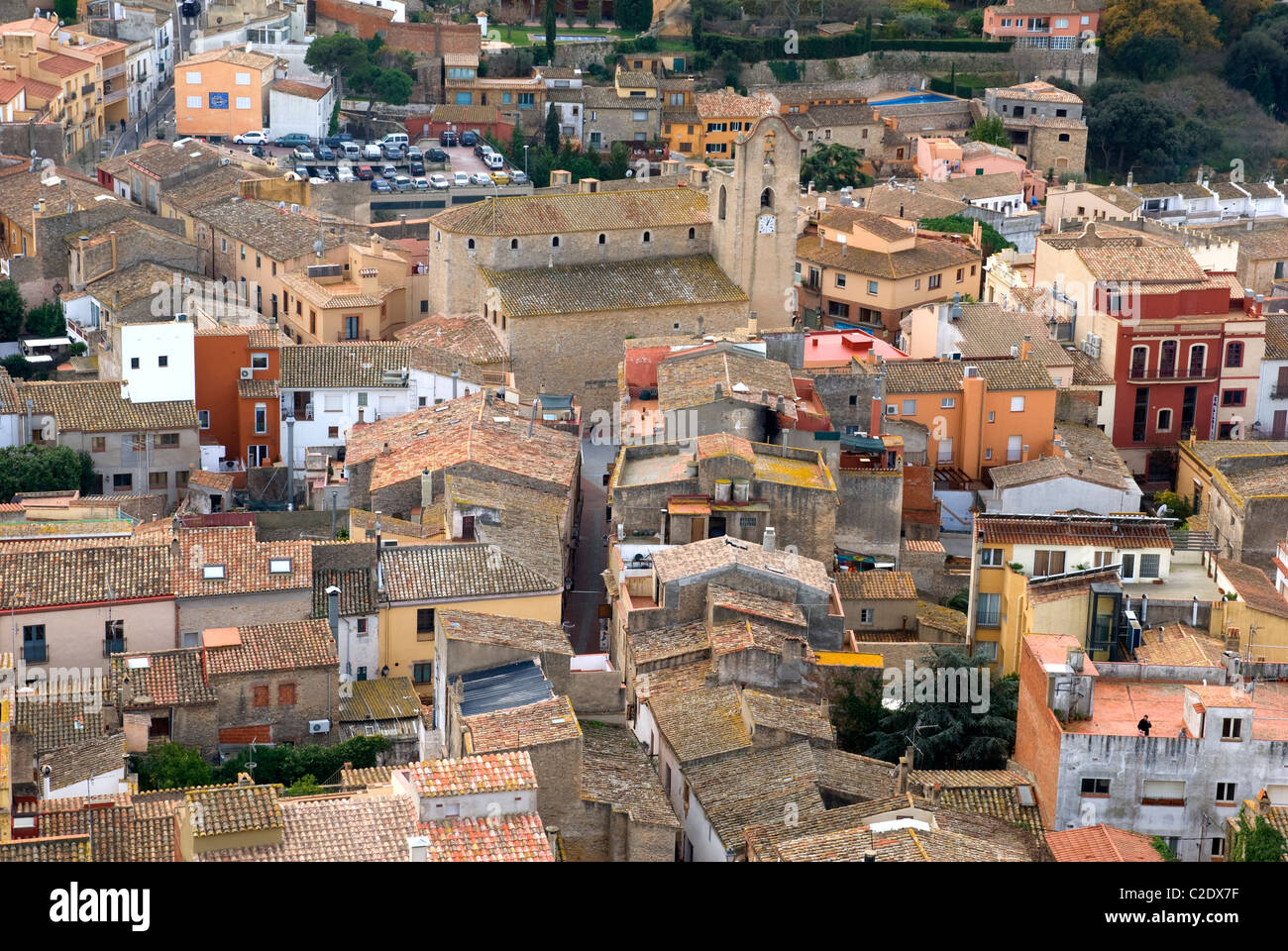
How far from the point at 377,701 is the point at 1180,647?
31.9 feet

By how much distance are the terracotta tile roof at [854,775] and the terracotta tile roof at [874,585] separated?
227 inches

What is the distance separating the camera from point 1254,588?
24.9 meters

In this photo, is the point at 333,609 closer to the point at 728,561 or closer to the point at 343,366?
the point at 728,561

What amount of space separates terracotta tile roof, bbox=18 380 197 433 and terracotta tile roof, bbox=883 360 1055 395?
12111 mm

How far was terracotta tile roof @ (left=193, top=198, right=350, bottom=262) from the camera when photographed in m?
40.3

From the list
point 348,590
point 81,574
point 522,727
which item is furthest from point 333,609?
point 522,727

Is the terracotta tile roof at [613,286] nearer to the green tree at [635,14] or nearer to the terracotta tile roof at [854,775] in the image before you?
the terracotta tile roof at [854,775]

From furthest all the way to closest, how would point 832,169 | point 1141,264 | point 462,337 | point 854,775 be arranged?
1. point 832,169
2. point 462,337
3. point 1141,264
4. point 854,775

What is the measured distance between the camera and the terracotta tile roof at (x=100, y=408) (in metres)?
31.8

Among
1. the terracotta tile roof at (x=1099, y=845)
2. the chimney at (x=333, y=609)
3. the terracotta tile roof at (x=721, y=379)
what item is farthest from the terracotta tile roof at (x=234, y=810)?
the terracotta tile roof at (x=721, y=379)

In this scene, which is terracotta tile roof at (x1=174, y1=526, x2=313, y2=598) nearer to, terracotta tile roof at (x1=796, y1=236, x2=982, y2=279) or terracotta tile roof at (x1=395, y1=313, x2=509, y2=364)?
terracotta tile roof at (x1=395, y1=313, x2=509, y2=364)

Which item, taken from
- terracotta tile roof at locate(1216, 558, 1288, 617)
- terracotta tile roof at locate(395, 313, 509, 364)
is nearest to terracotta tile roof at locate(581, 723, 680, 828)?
terracotta tile roof at locate(1216, 558, 1288, 617)
